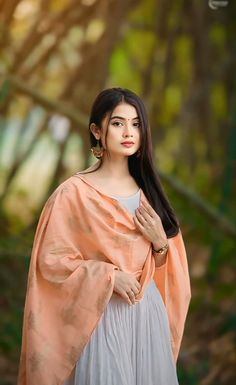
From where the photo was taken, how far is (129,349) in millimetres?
2434

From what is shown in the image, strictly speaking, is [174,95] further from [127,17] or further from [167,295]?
[167,295]

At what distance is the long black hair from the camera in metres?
2.44

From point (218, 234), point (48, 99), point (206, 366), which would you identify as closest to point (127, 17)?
point (48, 99)

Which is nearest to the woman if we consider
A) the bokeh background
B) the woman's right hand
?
the woman's right hand

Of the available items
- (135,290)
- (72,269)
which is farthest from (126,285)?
(72,269)

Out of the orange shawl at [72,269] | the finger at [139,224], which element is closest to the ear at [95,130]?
the orange shawl at [72,269]

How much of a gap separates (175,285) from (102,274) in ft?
0.82

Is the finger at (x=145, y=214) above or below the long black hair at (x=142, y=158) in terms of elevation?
below

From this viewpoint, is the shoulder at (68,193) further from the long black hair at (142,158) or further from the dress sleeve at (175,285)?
the dress sleeve at (175,285)

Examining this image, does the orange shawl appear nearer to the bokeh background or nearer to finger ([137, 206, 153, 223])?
finger ([137, 206, 153, 223])

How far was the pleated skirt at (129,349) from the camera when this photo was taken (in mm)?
2396

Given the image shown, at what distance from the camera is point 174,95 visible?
513cm

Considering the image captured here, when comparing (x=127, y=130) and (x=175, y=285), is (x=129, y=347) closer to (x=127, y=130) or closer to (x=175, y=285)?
(x=175, y=285)

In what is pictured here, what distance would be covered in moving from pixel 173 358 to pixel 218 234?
2179 millimetres
